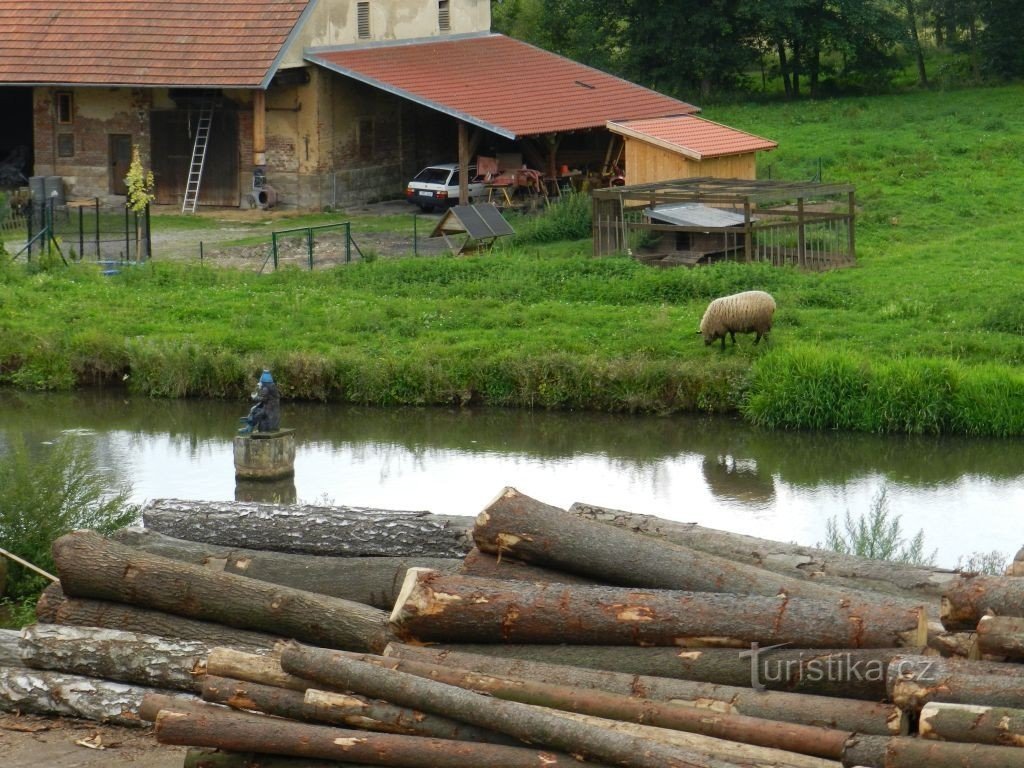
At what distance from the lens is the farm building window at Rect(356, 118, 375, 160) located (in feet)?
121

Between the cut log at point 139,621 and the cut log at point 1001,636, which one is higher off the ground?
the cut log at point 1001,636

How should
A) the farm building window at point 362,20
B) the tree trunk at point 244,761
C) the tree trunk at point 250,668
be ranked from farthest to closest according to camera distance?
the farm building window at point 362,20, the tree trunk at point 250,668, the tree trunk at point 244,761

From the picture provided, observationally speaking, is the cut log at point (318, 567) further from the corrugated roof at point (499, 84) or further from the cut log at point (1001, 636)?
the corrugated roof at point (499, 84)

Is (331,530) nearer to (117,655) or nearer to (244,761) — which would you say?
(117,655)

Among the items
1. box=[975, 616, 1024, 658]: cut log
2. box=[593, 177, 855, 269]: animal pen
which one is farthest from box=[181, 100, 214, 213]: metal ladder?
box=[975, 616, 1024, 658]: cut log

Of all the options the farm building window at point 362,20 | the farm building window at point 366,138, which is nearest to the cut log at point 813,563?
the farm building window at point 366,138

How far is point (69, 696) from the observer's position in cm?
991

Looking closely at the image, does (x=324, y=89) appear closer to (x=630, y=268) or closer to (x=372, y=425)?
(x=630, y=268)

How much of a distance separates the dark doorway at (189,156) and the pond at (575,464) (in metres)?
15.2

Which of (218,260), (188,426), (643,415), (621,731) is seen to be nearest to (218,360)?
(188,426)

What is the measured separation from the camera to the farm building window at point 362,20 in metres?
37.4

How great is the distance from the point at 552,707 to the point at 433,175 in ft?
93.3

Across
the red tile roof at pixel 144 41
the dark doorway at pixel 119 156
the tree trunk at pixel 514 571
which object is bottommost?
the tree trunk at pixel 514 571

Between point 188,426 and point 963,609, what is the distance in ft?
44.8
